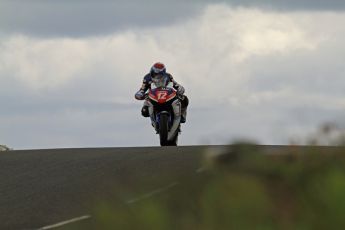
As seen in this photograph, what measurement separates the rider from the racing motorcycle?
136mm

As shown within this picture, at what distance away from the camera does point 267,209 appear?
688 cm

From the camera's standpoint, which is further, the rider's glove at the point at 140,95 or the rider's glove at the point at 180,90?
the rider's glove at the point at 180,90

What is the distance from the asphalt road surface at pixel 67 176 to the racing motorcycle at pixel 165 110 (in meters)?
1.91

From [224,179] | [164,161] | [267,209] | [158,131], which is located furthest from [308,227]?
[158,131]

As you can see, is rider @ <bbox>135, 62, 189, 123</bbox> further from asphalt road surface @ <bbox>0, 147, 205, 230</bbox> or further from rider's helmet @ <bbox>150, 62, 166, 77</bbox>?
asphalt road surface @ <bbox>0, 147, 205, 230</bbox>

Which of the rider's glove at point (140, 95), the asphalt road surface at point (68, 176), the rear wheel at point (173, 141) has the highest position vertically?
the rider's glove at point (140, 95)

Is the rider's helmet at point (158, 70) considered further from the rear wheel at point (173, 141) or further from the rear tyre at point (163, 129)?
the rear wheel at point (173, 141)

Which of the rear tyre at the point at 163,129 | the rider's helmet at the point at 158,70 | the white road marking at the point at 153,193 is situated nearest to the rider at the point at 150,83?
the rider's helmet at the point at 158,70

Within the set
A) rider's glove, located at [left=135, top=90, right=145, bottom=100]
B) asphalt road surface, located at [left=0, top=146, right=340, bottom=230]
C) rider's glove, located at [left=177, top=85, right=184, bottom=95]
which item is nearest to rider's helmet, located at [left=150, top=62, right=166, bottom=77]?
rider's glove, located at [left=135, top=90, right=145, bottom=100]

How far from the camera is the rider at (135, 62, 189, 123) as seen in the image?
79.0 ft

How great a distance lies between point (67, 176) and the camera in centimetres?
1805

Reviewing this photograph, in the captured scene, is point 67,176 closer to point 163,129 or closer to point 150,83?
point 163,129

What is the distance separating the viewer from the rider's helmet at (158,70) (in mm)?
24078

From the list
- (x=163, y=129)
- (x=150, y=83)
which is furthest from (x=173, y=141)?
(x=150, y=83)
